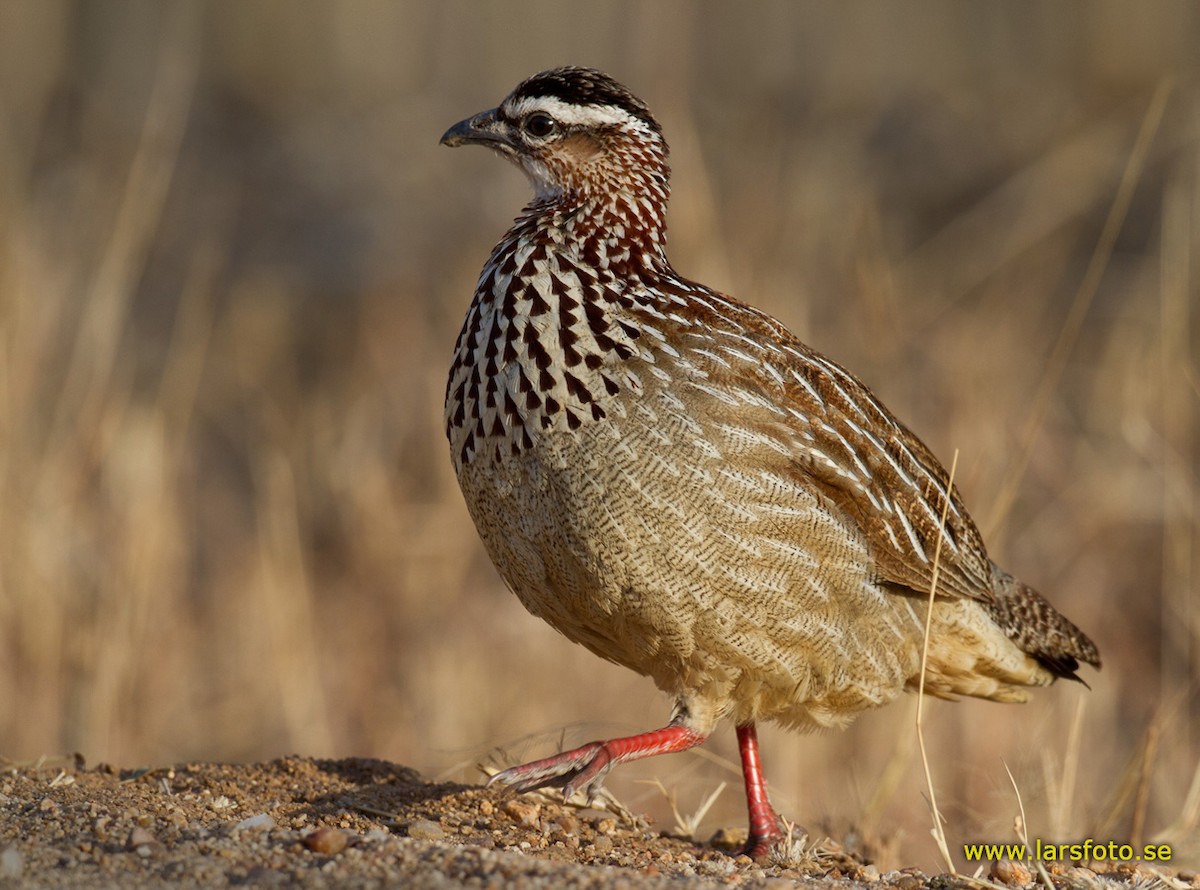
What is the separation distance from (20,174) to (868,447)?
6.66m

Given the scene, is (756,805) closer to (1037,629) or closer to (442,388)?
(1037,629)

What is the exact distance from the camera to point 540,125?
253 inches

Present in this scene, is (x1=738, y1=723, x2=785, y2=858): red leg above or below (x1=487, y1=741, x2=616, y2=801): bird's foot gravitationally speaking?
below

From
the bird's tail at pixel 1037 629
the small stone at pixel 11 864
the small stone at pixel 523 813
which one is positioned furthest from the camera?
the bird's tail at pixel 1037 629

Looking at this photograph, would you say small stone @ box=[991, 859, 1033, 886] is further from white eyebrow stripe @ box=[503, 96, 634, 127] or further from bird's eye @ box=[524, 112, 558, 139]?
bird's eye @ box=[524, 112, 558, 139]

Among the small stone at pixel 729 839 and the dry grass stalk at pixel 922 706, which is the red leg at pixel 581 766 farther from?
the dry grass stalk at pixel 922 706

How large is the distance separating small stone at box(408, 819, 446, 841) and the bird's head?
251 centimetres

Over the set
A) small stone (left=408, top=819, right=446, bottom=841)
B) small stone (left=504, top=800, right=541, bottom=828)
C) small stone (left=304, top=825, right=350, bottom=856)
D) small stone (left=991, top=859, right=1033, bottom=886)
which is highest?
small stone (left=304, top=825, right=350, bottom=856)

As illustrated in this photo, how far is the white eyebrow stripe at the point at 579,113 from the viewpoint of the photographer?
6344 millimetres

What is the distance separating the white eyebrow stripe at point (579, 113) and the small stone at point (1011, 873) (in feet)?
10.3

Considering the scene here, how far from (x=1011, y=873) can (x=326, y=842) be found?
2337 mm

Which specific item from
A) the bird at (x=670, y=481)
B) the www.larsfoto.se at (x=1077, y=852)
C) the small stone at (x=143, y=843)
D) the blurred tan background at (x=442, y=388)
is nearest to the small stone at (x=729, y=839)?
the bird at (x=670, y=481)

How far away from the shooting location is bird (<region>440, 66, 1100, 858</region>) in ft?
18.2

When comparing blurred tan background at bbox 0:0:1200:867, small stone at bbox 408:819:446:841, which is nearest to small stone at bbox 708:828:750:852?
blurred tan background at bbox 0:0:1200:867
